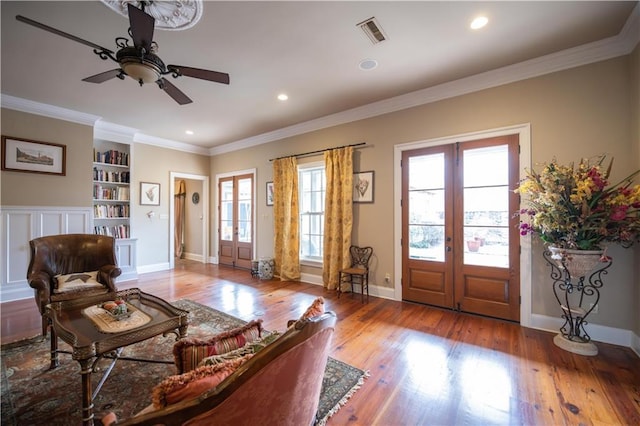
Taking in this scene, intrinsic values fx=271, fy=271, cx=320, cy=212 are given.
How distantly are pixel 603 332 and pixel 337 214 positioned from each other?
132 inches

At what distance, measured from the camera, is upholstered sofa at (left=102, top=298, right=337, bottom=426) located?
0.82m

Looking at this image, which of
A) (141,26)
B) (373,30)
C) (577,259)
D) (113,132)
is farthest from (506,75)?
(113,132)

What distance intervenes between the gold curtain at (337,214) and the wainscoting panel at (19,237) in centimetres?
440

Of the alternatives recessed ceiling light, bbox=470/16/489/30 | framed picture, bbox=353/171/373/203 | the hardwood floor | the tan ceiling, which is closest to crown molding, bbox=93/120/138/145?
the tan ceiling

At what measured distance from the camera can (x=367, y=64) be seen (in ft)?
10.1

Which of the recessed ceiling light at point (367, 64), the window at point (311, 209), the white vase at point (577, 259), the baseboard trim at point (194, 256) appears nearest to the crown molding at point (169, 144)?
the baseboard trim at point (194, 256)

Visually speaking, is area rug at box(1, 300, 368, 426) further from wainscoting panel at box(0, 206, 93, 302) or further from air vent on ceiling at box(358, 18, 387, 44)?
air vent on ceiling at box(358, 18, 387, 44)

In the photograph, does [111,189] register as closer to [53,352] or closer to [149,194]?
[149,194]

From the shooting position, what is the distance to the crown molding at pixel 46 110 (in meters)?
3.98

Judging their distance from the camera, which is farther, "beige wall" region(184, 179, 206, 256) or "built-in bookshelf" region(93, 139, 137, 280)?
"beige wall" region(184, 179, 206, 256)

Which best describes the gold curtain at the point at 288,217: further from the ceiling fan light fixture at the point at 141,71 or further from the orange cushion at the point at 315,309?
the orange cushion at the point at 315,309

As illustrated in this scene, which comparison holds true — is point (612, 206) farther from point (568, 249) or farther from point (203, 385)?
point (203, 385)

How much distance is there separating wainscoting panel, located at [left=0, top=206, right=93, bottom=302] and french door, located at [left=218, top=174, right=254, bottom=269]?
3.04m

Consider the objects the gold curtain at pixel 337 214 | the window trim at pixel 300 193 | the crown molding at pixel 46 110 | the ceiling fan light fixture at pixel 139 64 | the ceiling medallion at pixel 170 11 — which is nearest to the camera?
the ceiling fan light fixture at pixel 139 64
